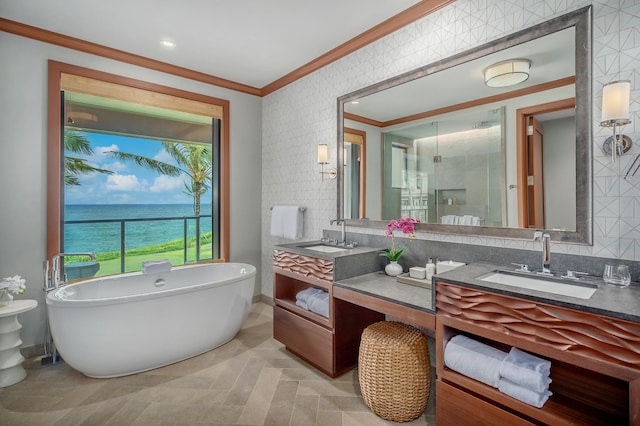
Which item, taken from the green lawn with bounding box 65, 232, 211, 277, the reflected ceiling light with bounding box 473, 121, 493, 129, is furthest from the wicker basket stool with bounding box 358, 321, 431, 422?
the green lawn with bounding box 65, 232, 211, 277

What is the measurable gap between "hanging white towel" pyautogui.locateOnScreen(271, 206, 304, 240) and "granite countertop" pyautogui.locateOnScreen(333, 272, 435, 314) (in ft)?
4.01

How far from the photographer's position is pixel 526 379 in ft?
4.31

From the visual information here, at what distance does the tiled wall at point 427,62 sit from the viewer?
1.50m

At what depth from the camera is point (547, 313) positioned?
124cm

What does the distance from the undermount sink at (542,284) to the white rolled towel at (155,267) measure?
114 inches

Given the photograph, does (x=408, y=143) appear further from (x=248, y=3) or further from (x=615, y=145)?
(x=248, y=3)

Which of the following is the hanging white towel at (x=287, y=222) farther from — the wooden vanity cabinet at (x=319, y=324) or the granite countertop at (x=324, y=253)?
the wooden vanity cabinet at (x=319, y=324)

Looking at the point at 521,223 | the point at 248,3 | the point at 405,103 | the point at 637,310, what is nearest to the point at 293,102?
the point at 248,3

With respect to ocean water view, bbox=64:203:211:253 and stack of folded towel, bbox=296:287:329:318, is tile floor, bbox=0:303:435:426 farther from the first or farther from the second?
ocean water view, bbox=64:203:211:253

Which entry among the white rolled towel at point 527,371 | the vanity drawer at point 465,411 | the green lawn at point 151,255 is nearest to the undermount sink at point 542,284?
the white rolled towel at point 527,371

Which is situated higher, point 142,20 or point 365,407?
point 142,20

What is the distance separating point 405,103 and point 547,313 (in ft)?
5.81

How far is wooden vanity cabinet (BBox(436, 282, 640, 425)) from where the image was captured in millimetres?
1086

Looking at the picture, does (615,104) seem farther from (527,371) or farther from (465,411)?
(465,411)
